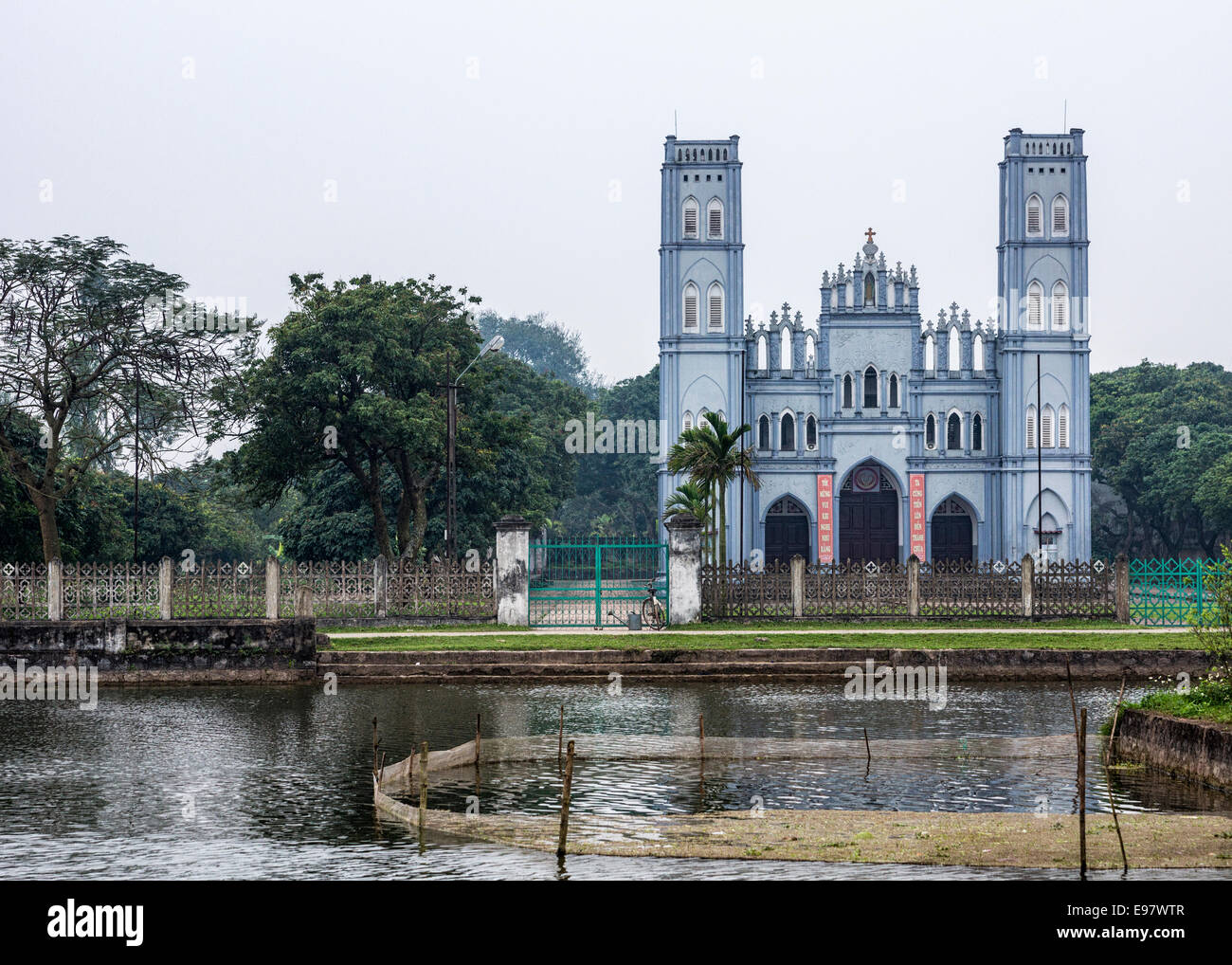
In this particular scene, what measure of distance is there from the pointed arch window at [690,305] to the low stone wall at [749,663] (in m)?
32.5

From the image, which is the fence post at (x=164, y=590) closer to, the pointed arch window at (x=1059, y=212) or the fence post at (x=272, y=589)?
the fence post at (x=272, y=589)

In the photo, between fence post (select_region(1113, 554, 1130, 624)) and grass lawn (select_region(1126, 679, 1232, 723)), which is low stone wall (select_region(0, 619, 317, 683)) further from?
fence post (select_region(1113, 554, 1130, 624))

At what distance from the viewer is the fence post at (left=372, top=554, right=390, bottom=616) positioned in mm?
29391

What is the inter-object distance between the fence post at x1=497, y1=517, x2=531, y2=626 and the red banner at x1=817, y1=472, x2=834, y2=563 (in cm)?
2666

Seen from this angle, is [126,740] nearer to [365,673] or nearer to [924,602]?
[365,673]

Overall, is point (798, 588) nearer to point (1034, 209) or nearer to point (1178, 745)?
point (1178, 745)

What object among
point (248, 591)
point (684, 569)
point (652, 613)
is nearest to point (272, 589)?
point (248, 591)

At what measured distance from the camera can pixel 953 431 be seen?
5578 centimetres

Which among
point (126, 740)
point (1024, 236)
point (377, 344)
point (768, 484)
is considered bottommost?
point (126, 740)

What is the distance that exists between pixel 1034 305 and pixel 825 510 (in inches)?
456

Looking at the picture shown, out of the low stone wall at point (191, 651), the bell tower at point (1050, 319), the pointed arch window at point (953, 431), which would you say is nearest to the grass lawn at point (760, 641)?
the low stone wall at point (191, 651)

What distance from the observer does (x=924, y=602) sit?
30.5 meters
